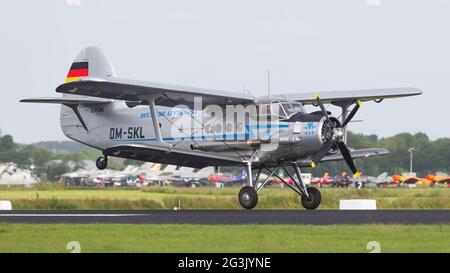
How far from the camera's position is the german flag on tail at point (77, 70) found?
41.4 m

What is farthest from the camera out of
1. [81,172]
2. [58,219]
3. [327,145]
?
[81,172]

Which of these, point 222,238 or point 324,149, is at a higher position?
point 324,149

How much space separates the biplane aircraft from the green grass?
9.83 m

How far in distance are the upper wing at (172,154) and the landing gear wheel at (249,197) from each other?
130 centimetres

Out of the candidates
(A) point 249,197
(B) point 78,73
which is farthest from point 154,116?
(B) point 78,73

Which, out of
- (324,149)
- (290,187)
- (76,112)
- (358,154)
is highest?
(76,112)

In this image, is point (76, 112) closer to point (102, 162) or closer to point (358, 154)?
point (102, 162)

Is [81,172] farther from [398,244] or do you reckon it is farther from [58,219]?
[398,244]

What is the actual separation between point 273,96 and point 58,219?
10.2m

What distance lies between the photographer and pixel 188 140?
34.7 meters

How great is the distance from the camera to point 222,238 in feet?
63.5

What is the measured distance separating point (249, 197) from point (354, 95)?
6725 mm
